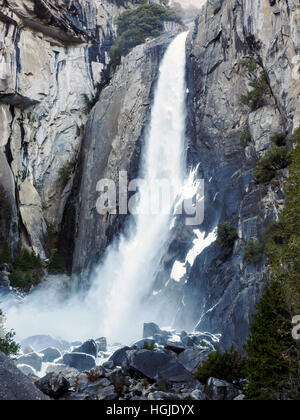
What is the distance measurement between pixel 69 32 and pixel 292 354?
36.7 meters

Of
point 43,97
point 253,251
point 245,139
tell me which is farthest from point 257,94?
point 43,97

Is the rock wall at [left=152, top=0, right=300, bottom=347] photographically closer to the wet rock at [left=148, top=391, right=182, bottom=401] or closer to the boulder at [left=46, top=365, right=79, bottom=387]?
the boulder at [left=46, top=365, right=79, bottom=387]

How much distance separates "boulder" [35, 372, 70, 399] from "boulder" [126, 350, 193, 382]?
86.1 inches

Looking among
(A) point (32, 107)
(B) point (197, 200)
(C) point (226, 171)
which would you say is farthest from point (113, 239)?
(A) point (32, 107)

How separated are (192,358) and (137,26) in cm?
3760

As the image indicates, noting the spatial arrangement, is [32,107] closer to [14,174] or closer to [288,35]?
[14,174]

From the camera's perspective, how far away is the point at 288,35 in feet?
64.1

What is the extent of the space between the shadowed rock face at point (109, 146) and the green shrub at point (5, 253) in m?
5.06

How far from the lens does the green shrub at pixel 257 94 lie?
2150cm

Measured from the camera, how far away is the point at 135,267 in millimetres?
25438

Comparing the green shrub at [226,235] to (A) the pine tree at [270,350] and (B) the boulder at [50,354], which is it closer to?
(B) the boulder at [50,354]

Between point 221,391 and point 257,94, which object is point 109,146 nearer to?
point 257,94

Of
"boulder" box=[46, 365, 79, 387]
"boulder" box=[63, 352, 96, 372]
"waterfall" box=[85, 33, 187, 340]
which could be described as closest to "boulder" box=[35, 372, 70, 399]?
"boulder" box=[46, 365, 79, 387]

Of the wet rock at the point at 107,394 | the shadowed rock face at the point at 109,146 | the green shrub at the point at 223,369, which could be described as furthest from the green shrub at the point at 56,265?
the green shrub at the point at 223,369
